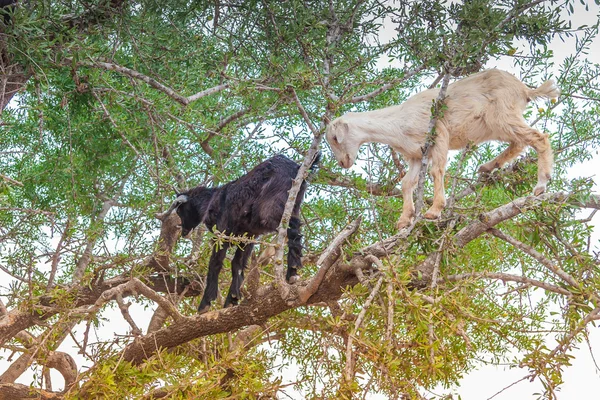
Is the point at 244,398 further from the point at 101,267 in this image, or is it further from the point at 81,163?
the point at 81,163

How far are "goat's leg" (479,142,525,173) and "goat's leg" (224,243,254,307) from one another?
124cm

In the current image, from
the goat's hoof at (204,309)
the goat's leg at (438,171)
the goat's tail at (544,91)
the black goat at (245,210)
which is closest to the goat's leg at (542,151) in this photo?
the goat's tail at (544,91)

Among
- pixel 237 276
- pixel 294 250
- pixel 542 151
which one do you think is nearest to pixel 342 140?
pixel 294 250

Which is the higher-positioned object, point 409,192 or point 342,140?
point 342,140

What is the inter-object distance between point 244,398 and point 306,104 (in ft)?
7.97

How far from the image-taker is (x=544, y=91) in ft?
10.0

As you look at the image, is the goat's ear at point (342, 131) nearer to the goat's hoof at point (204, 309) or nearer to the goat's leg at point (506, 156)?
the goat's leg at point (506, 156)

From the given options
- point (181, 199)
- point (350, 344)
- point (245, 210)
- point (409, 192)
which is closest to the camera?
point (350, 344)

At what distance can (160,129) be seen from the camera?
4.46 metres

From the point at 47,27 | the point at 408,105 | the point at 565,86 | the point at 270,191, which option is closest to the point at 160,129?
the point at 47,27

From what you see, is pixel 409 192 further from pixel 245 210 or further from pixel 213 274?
pixel 213 274

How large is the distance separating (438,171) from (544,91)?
0.59 meters

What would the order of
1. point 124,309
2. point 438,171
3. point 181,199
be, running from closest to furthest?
point 438,171 < point 124,309 < point 181,199

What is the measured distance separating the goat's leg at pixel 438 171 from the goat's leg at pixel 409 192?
192mm
